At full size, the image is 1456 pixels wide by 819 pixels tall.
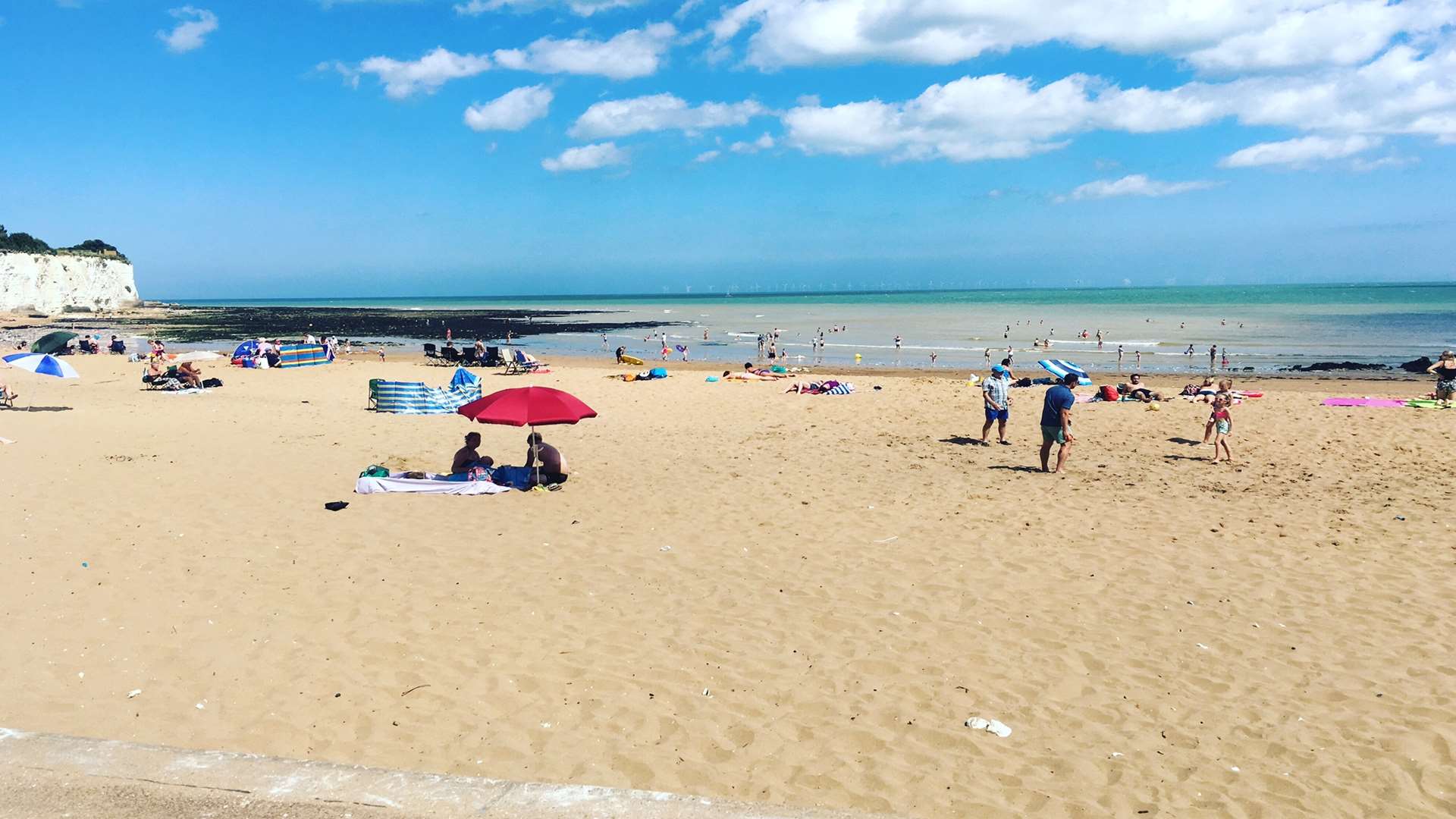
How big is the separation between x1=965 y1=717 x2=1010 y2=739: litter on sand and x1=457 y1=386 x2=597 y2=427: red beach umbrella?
6381 millimetres

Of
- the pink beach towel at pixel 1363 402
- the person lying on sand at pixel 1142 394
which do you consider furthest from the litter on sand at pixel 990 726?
the pink beach towel at pixel 1363 402

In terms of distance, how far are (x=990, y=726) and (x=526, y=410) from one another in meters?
7.16

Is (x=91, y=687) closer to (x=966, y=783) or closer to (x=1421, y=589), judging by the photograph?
(x=966, y=783)

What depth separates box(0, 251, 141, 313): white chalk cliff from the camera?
3115 inches

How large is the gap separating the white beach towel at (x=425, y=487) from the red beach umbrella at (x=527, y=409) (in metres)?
0.83

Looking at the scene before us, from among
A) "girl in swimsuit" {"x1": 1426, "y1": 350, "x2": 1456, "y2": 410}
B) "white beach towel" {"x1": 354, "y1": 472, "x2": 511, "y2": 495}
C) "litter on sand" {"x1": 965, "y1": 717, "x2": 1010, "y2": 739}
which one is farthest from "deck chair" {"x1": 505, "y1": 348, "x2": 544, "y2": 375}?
"litter on sand" {"x1": 965, "y1": 717, "x2": 1010, "y2": 739}

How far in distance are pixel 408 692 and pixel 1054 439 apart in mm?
9809

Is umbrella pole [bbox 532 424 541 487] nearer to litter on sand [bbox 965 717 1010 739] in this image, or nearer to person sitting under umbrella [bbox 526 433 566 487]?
person sitting under umbrella [bbox 526 433 566 487]

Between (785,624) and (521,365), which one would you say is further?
(521,365)

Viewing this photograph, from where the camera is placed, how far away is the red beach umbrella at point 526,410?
10.7 meters

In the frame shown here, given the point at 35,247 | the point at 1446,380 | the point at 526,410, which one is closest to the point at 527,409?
the point at 526,410

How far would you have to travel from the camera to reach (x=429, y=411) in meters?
18.4

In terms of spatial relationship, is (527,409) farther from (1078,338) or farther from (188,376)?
(1078,338)

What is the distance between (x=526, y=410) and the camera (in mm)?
10773
